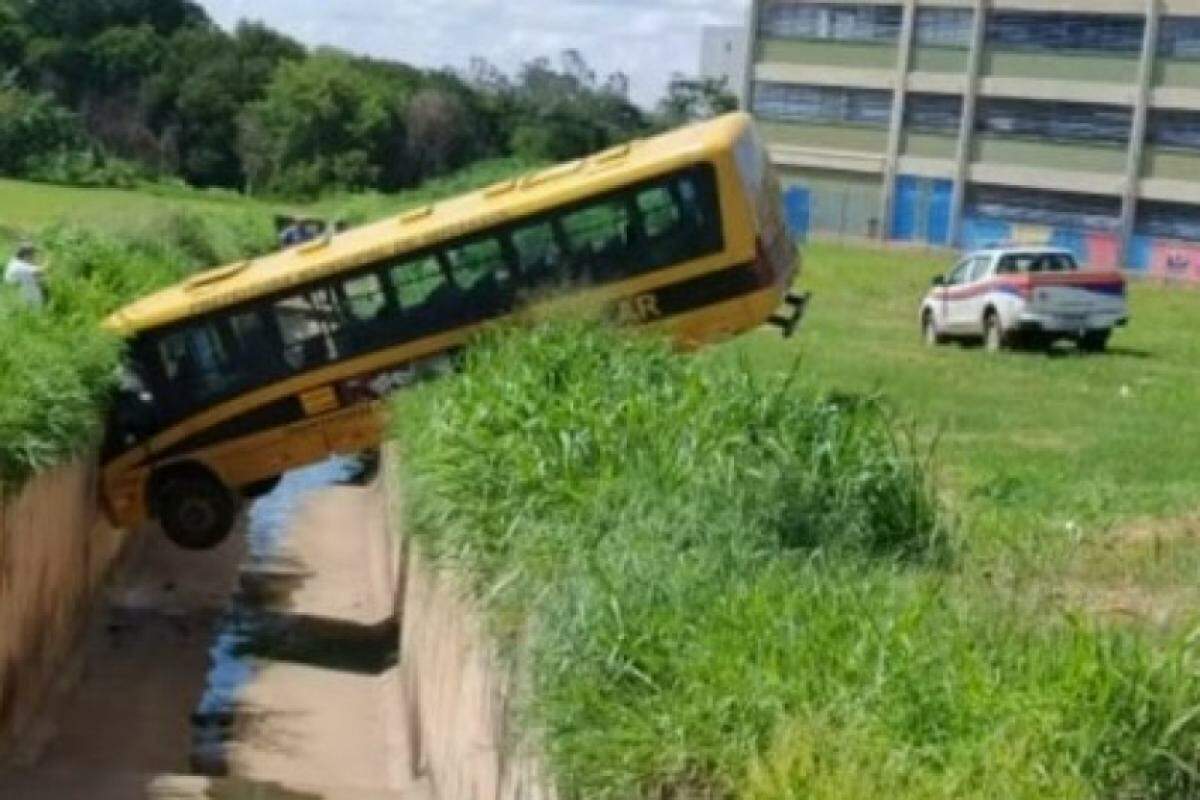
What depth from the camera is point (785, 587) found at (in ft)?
25.3

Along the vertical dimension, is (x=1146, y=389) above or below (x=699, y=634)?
below

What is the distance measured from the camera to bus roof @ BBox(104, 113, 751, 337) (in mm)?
19391

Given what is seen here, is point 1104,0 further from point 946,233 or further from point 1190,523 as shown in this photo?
point 1190,523

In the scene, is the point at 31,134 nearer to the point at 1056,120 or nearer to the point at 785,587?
the point at 1056,120

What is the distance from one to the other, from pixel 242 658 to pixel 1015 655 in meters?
12.4

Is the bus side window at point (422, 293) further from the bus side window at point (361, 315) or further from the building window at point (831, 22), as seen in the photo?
the building window at point (831, 22)

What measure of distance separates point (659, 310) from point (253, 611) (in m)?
4.65

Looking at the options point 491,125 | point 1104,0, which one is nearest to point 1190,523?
point 1104,0

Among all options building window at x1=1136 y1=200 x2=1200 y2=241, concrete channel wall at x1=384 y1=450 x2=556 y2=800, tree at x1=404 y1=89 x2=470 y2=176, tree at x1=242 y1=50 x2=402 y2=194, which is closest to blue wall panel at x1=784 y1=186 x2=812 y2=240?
building window at x1=1136 y1=200 x2=1200 y2=241

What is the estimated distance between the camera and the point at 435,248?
19.7m

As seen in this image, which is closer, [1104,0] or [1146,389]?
[1146,389]

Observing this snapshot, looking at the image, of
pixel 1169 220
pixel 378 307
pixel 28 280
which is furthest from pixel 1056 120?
pixel 28 280

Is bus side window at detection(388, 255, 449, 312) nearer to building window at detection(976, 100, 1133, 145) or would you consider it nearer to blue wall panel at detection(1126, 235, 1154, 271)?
blue wall panel at detection(1126, 235, 1154, 271)

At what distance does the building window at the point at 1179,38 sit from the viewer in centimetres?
6950
